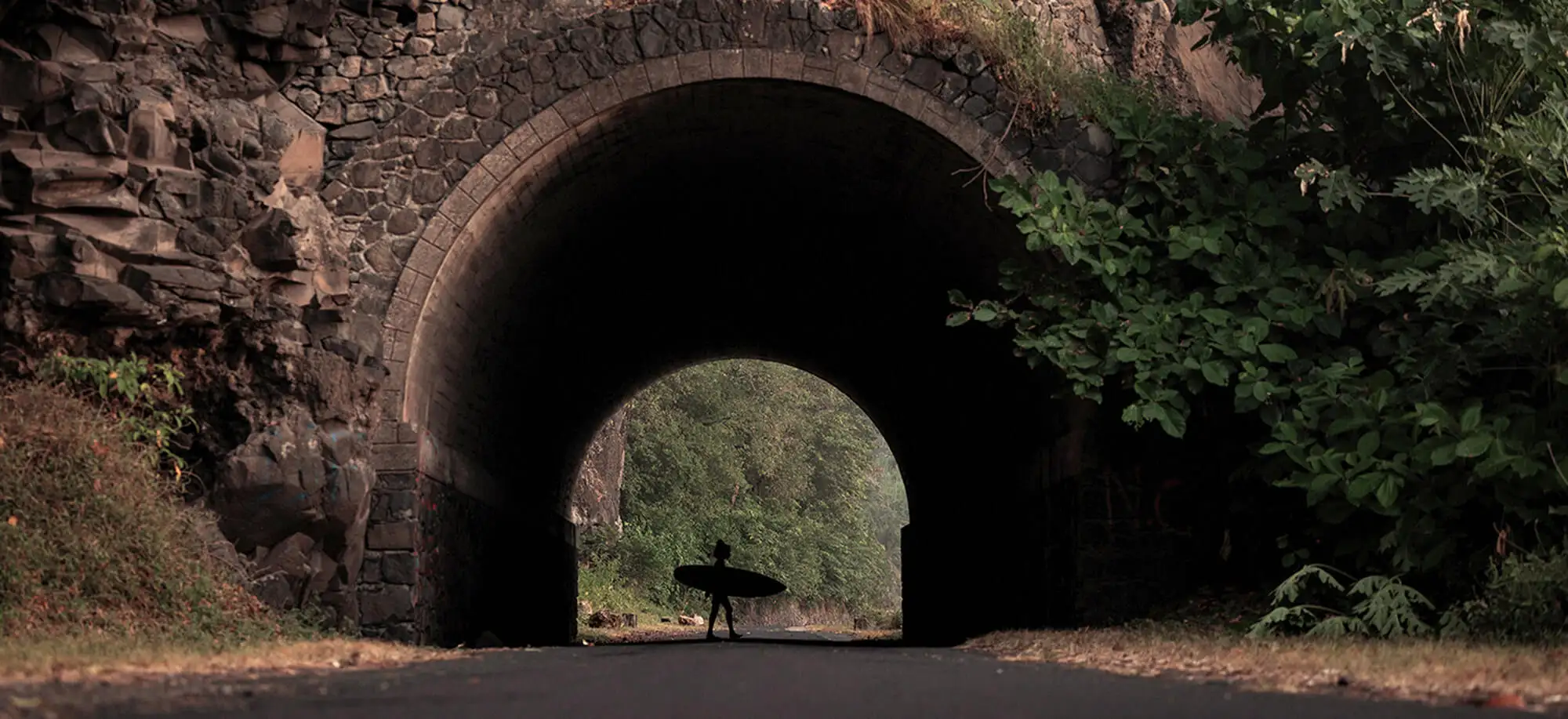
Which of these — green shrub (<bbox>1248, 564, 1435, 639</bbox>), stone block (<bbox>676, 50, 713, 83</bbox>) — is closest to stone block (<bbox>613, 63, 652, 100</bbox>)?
stone block (<bbox>676, 50, 713, 83</bbox>)

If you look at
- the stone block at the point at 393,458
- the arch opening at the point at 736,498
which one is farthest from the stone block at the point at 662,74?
the arch opening at the point at 736,498

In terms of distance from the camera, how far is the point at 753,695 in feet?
20.3

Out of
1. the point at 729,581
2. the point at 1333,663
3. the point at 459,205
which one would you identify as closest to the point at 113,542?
the point at 459,205

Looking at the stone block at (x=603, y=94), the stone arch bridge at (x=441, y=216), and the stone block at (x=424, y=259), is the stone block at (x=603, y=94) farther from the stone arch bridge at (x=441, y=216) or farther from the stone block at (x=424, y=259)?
the stone block at (x=424, y=259)

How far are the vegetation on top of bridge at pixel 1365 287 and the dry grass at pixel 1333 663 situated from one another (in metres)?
0.84

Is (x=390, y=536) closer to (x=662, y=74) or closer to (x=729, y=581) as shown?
(x=662, y=74)

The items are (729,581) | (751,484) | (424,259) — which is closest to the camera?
(424,259)

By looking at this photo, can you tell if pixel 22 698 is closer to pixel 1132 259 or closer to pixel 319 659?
pixel 319 659

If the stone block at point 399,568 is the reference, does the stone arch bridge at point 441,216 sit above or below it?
above

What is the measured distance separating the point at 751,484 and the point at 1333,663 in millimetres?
33629

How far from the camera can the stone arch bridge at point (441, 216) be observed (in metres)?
10.5

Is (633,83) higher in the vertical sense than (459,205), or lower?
higher

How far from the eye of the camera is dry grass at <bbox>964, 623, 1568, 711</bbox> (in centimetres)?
625

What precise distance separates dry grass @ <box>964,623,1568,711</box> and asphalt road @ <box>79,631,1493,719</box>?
0.36 meters
